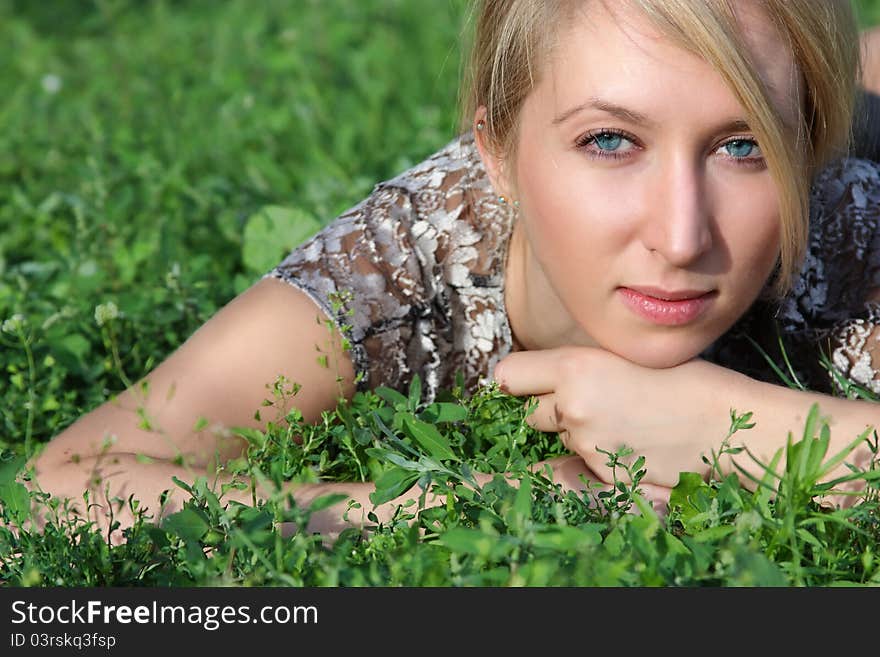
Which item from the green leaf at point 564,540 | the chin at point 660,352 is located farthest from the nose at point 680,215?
the green leaf at point 564,540

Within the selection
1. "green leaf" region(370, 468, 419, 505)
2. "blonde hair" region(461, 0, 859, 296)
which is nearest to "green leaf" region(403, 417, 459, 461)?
"green leaf" region(370, 468, 419, 505)

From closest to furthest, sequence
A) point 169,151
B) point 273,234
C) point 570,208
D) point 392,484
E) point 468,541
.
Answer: point 468,541 < point 392,484 < point 570,208 < point 273,234 < point 169,151

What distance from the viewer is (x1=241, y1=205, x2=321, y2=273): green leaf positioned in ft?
13.7

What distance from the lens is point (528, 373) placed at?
304cm

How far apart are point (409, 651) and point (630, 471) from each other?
642 mm

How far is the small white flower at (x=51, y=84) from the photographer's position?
6.15 meters

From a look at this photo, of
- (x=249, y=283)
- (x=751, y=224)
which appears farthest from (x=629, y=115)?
(x=249, y=283)

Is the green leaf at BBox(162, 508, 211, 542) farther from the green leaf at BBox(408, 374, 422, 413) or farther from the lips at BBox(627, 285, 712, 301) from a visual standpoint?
the lips at BBox(627, 285, 712, 301)

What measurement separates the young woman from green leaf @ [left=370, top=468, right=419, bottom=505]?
10 cm

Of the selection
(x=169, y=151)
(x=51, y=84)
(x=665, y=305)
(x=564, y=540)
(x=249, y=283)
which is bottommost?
(x=564, y=540)

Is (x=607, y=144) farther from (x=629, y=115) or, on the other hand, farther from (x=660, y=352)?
(x=660, y=352)

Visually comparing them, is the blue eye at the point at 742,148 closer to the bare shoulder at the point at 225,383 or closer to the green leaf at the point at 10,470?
the bare shoulder at the point at 225,383

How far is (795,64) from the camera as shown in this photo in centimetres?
274

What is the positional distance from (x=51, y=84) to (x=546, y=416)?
416 centimetres
